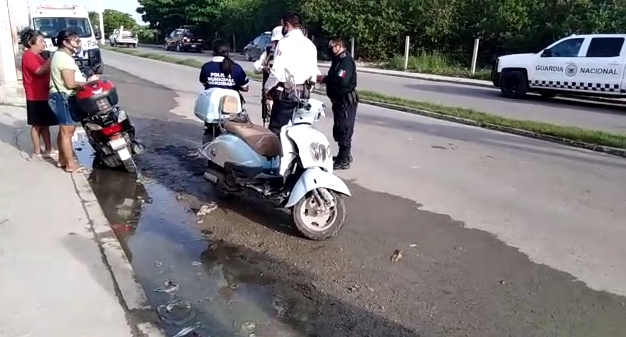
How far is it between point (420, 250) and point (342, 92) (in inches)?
123

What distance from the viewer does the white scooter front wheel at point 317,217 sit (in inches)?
209

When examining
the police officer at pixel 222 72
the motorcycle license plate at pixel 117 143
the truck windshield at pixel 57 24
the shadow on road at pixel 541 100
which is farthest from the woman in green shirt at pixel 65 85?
the truck windshield at pixel 57 24

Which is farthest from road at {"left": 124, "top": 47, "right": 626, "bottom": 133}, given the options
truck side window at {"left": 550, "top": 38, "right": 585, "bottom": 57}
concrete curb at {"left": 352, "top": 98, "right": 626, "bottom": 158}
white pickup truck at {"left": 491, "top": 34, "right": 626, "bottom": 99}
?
concrete curb at {"left": 352, "top": 98, "right": 626, "bottom": 158}

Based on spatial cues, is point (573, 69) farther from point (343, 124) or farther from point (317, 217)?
point (317, 217)

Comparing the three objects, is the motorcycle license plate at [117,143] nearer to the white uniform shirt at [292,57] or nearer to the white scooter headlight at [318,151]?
the white uniform shirt at [292,57]

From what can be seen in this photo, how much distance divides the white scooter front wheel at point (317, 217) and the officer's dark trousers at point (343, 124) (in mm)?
2593

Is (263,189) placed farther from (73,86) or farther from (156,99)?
(156,99)

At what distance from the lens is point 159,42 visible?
225 ft

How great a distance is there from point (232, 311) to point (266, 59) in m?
4.47

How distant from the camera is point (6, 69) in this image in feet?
44.1

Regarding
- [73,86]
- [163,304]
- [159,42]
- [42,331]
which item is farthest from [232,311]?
[159,42]

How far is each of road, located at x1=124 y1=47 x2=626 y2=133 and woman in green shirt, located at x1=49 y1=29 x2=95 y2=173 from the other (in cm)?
977

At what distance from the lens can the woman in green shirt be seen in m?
6.96

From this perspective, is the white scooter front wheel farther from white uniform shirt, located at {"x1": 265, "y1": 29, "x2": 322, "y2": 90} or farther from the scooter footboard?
white uniform shirt, located at {"x1": 265, "y1": 29, "x2": 322, "y2": 90}
